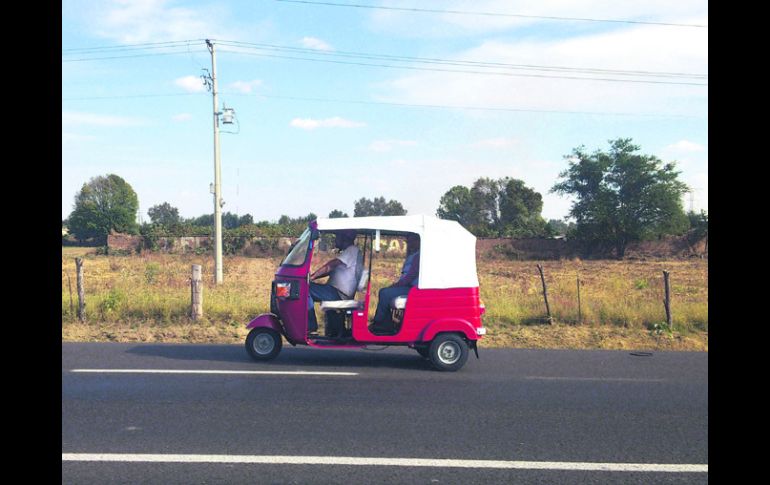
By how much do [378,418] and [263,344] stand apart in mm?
3670

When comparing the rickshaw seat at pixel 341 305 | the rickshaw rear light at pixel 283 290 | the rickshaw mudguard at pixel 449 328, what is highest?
the rickshaw rear light at pixel 283 290

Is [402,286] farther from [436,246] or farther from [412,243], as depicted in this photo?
[436,246]

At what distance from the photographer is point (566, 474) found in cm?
500

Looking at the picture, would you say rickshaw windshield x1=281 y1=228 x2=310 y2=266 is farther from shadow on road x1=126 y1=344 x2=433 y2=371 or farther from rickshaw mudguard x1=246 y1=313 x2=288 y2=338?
shadow on road x1=126 y1=344 x2=433 y2=371

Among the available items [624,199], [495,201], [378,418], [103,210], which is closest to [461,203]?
[495,201]

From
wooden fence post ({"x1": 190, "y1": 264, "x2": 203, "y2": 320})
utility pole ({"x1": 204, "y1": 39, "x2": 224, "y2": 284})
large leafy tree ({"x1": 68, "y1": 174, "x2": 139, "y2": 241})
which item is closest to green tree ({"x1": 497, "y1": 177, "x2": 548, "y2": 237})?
large leafy tree ({"x1": 68, "y1": 174, "x2": 139, "y2": 241})

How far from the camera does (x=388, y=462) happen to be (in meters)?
5.22

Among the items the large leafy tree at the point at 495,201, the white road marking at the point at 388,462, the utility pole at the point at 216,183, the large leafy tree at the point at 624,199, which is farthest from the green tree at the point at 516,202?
the white road marking at the point at 388,462

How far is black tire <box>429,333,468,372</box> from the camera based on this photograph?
9.28m

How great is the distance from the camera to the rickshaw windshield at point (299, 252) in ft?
32.1

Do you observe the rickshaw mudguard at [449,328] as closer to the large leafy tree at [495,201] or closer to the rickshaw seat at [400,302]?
the rickshaw seat at [400,302]

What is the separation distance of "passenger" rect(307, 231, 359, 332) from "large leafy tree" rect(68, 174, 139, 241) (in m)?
68.5

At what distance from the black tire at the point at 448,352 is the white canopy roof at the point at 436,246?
2.42 feet
